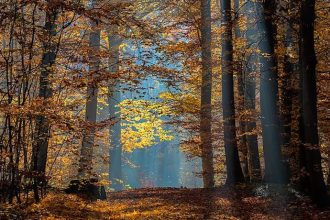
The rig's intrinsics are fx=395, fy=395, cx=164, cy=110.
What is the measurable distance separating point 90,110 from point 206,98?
503 centimetres

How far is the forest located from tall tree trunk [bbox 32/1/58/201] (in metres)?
0.04

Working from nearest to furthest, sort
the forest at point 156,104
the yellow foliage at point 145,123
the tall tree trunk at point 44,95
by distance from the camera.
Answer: the forest at point 156,104
the tall tree trunk at point 44,95
the yellow foliage at point 145,123

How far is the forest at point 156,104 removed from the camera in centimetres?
876

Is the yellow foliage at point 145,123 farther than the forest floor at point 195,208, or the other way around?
the yellow foliage at point 145,123

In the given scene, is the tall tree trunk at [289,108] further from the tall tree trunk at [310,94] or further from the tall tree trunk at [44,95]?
the tall tree trunk at [44,95]

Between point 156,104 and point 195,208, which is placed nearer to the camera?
point 195,208

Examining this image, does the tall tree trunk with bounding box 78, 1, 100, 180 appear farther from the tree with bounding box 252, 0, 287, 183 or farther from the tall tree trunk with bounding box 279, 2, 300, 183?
the tall tree trunk with bounding box 279, 2, 300, 183

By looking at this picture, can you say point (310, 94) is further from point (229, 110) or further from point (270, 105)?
point (229, 110)

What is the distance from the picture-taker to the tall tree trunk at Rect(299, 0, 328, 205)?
9727 millimetres

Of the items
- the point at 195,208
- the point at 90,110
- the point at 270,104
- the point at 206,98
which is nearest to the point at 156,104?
the point at 206,98

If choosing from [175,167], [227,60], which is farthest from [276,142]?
[175,167]

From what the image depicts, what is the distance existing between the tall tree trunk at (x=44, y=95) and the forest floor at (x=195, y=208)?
0.79 metres

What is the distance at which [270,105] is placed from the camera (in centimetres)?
1262

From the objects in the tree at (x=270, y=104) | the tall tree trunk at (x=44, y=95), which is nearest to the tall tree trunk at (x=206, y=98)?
the tree at (x=270, y=104)
